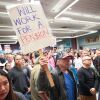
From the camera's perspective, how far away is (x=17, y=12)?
8.00ft

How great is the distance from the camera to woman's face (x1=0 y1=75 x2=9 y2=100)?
1662mm

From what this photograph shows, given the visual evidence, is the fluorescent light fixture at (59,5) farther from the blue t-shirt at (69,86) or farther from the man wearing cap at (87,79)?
the blue t-shirt at (69,86)

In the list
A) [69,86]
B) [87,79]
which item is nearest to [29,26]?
[69,86]

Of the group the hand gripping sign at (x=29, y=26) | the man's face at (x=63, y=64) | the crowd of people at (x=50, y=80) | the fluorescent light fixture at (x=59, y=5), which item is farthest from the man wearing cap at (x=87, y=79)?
the fluorescent light fixture at (x=59, y=5)

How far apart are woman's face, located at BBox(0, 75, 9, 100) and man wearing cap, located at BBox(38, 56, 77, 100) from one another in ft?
3.23

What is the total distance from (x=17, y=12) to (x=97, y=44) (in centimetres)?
1867

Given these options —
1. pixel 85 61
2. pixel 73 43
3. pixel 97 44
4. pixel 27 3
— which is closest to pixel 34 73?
pixel 85 61

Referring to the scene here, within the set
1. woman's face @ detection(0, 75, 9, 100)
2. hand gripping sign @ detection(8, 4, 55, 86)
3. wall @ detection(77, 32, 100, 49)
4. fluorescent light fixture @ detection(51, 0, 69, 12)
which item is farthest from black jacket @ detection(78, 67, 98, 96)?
wall @ detection(77, 32, 100, 49)

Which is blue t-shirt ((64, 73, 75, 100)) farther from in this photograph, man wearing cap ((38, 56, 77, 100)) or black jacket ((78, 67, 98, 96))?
black jacket ((78, 67, 98, 96))

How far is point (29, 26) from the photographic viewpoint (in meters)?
2.44

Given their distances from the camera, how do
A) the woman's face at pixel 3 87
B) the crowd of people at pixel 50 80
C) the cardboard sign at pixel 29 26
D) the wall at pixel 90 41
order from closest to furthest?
1. the woman's face at pixel 3 87
2. the crowd of people at pixel 50 80
3. the cardboard sign at pixel 29 26
4. the wall at pixel 90 41

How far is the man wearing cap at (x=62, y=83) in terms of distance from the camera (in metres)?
2.71

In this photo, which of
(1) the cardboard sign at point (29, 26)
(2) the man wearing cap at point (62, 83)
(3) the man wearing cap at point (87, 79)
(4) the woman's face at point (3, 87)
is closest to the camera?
(4) the woman's face at point (3, 87)

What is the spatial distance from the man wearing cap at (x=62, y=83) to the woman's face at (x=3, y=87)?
98 cm
